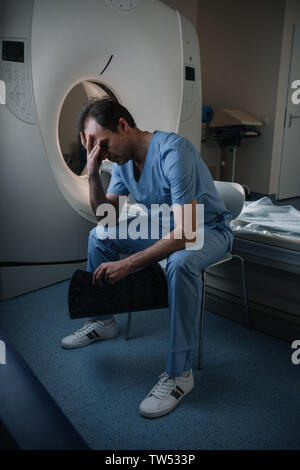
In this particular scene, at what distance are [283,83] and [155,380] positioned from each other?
3566mm

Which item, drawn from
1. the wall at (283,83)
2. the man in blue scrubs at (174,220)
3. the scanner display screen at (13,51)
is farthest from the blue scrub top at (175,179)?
the wall at (283,83)

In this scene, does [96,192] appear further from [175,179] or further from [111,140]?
[175,179]

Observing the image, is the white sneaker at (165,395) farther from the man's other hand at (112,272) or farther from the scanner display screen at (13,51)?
the scanner display screen at (13,51)

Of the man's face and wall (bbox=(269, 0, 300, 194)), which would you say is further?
wall (bbox=(269, 0, 300, 194))

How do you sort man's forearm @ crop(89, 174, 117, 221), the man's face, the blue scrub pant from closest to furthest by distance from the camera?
the blue scrub pant → the man's face → man's forearm @ crop(89, 174, 117, 221)

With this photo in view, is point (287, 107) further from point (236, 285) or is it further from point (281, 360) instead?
point (281, 360)

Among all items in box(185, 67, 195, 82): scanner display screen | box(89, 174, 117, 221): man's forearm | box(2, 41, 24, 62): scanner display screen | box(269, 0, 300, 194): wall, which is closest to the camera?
box(89, 174, 117, 221): man's forearm

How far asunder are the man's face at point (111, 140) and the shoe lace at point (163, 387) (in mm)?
773

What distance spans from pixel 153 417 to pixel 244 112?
3701 millimetres

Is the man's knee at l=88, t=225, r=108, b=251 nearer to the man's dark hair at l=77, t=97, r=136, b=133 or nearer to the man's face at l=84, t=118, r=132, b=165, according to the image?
the man's face at l=84, t=118, r=132, b=165

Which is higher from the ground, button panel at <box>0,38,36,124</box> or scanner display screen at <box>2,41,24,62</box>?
scanner display screen at <box>2,41,24,62</box>

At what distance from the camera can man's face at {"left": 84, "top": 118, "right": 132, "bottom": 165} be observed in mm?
1299

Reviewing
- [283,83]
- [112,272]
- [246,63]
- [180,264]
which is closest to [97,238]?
[112,272]

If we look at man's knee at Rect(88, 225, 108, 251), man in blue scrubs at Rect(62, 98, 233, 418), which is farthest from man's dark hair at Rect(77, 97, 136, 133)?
man's knee at Rect(88, 225, 108, 251)
